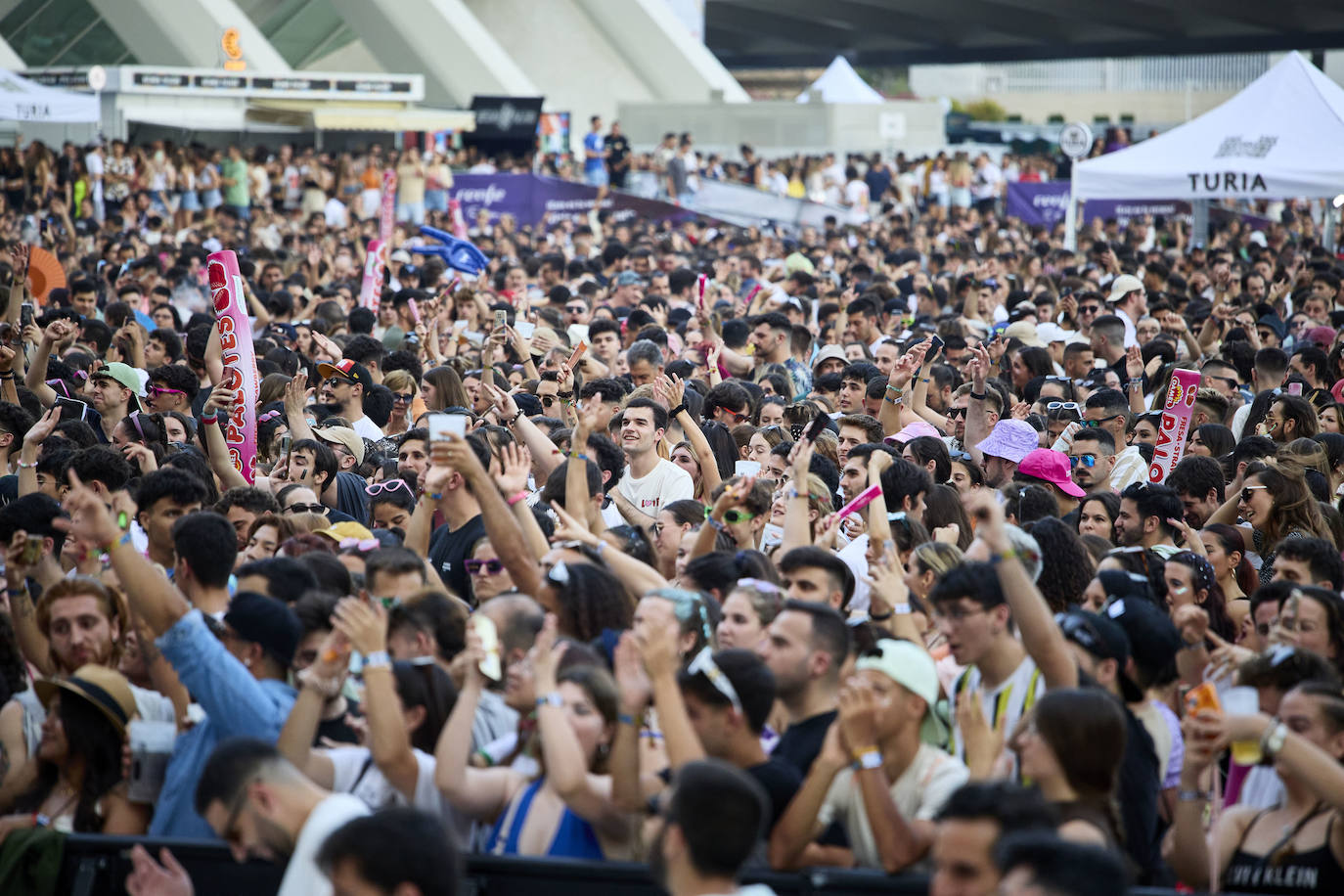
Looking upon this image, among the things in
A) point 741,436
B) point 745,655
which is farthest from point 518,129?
point 745,655

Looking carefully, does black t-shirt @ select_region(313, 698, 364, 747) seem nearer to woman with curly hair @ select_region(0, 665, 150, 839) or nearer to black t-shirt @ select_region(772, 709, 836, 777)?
woman with curly hair @ select_region(0, 665, 150, 839)

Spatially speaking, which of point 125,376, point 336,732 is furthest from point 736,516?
point 125,376

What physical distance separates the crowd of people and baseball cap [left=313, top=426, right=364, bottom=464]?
36mm

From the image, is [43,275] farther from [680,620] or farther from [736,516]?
[680,620]

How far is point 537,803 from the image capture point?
4129 mm

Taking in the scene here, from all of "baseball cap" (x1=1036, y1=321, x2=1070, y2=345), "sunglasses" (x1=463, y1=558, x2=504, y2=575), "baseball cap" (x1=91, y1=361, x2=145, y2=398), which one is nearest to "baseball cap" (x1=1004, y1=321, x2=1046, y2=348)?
"baseball cap" (x1=1036, y1=321, x2=1070, y2=345)

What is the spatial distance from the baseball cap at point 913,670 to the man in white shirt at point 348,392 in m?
5.63

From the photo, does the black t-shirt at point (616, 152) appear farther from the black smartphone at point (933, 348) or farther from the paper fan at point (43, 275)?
the black smartphone at point (933, 348)

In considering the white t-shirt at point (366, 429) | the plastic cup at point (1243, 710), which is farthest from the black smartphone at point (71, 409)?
the plastic cup at point (1243, 710)

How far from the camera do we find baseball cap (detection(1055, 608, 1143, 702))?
15.2ft

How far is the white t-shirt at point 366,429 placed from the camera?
9438 millimetres

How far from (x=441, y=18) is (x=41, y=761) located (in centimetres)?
3560

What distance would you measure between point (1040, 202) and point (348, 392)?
842 inches

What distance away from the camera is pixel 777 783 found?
13.1 feet
